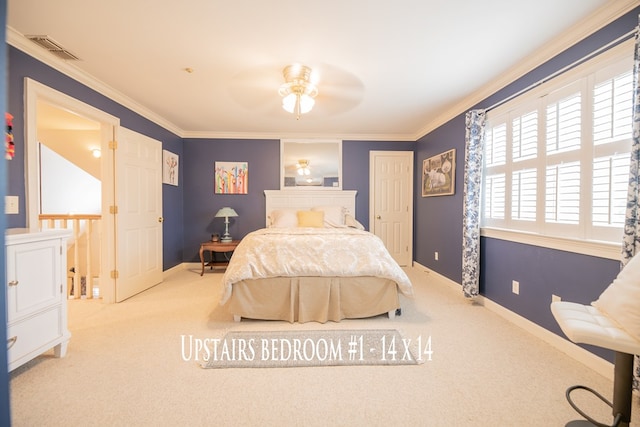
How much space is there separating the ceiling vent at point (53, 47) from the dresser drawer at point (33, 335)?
204cm

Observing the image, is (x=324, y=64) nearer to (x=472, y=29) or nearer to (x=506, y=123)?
(x=472, y=29)

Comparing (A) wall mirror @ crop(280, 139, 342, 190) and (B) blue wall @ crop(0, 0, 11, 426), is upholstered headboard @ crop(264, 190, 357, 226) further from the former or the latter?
(B) blue wall @ crop(0, 0, 11, 426)

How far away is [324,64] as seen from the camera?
7.88ft

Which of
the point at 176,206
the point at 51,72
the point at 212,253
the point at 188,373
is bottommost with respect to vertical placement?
the point at 188,373

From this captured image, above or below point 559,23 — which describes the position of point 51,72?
below

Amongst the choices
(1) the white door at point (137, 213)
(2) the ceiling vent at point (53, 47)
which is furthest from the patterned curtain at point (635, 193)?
(1) the white door at point (137, 213)

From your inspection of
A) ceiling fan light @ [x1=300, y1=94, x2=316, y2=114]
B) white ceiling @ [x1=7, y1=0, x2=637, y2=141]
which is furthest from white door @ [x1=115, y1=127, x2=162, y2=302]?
ceiling fan light @ [x1=300, y1=94, x2=316, y2=114]

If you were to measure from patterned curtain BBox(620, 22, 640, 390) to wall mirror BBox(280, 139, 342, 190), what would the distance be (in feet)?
11.7

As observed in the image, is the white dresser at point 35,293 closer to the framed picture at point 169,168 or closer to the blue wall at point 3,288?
the blue wall at point 3,288

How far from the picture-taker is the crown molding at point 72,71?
200cm

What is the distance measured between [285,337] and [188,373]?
0.75 m

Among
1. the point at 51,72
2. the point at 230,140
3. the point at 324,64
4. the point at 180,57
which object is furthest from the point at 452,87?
the point at 51,72

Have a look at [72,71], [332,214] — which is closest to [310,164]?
[332,214]

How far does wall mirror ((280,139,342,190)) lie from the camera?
15.5 ft
